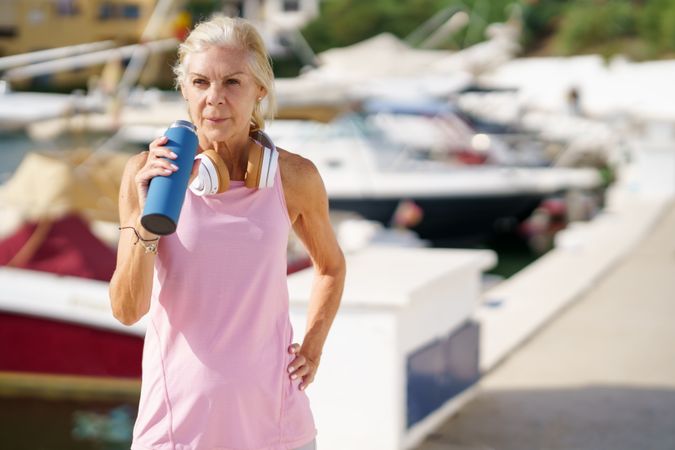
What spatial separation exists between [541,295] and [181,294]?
6.47 meters

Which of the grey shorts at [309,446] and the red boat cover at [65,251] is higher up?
the grey shorts at [309,446]

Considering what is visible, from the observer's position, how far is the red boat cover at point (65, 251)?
24.2ft

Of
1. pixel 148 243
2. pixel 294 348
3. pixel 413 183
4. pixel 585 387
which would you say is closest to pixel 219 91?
pixel 148 243

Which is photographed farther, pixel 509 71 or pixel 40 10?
pixel 509 71

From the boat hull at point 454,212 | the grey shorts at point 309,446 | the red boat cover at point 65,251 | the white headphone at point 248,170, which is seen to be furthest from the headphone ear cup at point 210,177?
the boat hull at point 454,212

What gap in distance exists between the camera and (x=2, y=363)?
7.25 m

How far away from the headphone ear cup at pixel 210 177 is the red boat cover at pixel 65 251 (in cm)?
535

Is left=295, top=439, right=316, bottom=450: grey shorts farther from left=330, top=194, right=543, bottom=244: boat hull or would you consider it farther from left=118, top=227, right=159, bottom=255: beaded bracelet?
left=330, top=194, right=543, bottom=244: boat hull

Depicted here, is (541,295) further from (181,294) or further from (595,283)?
(181,294)

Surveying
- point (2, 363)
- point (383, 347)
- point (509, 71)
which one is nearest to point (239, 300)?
point (383, 347)

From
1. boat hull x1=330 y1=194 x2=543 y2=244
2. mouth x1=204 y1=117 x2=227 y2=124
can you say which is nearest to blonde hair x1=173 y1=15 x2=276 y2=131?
mouth x1=204 y1=117 x2=227 y2=124

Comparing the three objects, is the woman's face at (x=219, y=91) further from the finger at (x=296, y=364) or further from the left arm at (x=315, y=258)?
the finger at (x=296, y=364)

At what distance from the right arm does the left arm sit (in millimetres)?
356

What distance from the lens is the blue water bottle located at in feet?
6.07
